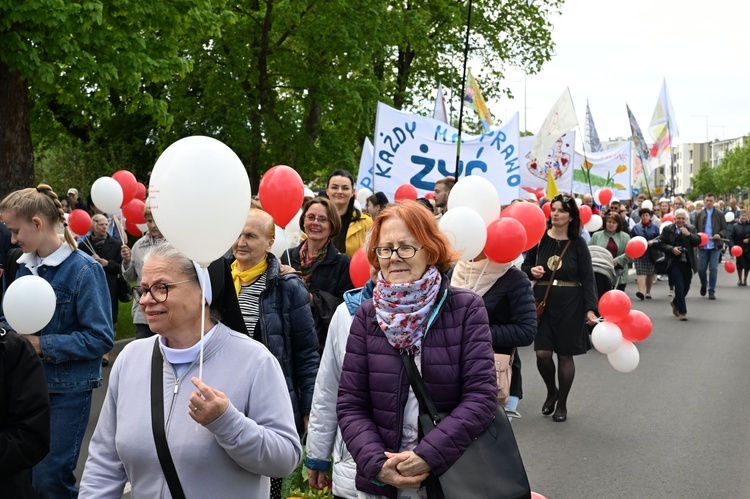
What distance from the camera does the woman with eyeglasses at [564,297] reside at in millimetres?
8055

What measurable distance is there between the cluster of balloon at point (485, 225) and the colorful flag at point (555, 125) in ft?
39.9

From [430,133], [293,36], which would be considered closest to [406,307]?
[430,133]

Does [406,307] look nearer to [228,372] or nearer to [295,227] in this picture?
[228,372]

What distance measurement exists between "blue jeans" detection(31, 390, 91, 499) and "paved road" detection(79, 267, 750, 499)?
Result: 8.20 ft

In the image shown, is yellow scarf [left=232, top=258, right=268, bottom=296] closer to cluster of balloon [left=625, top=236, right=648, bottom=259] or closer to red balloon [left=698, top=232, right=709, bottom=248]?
cluster of balloon [left=625, top=236, right=648, bottom=259]

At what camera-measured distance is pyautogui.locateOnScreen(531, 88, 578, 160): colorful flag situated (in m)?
18.5

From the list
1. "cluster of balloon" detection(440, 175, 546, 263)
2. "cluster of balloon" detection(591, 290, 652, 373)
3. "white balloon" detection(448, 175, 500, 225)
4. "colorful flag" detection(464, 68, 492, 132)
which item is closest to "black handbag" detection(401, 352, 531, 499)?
"cluster of balloon" detection(440, 175, 546, 263)

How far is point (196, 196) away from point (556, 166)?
15858mm

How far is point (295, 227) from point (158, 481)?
492cm

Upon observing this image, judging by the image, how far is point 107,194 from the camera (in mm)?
9609

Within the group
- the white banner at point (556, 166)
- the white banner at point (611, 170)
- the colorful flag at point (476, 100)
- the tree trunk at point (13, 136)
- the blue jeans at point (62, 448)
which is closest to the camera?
the blue jeans at point (62, 448)

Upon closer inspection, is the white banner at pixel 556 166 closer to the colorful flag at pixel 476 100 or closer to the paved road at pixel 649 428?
the colorful flag at pixel 476 100

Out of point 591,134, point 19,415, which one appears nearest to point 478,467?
point 19,415

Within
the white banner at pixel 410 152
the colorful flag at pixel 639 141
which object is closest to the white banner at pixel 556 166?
the white banner at pixel 410 152
